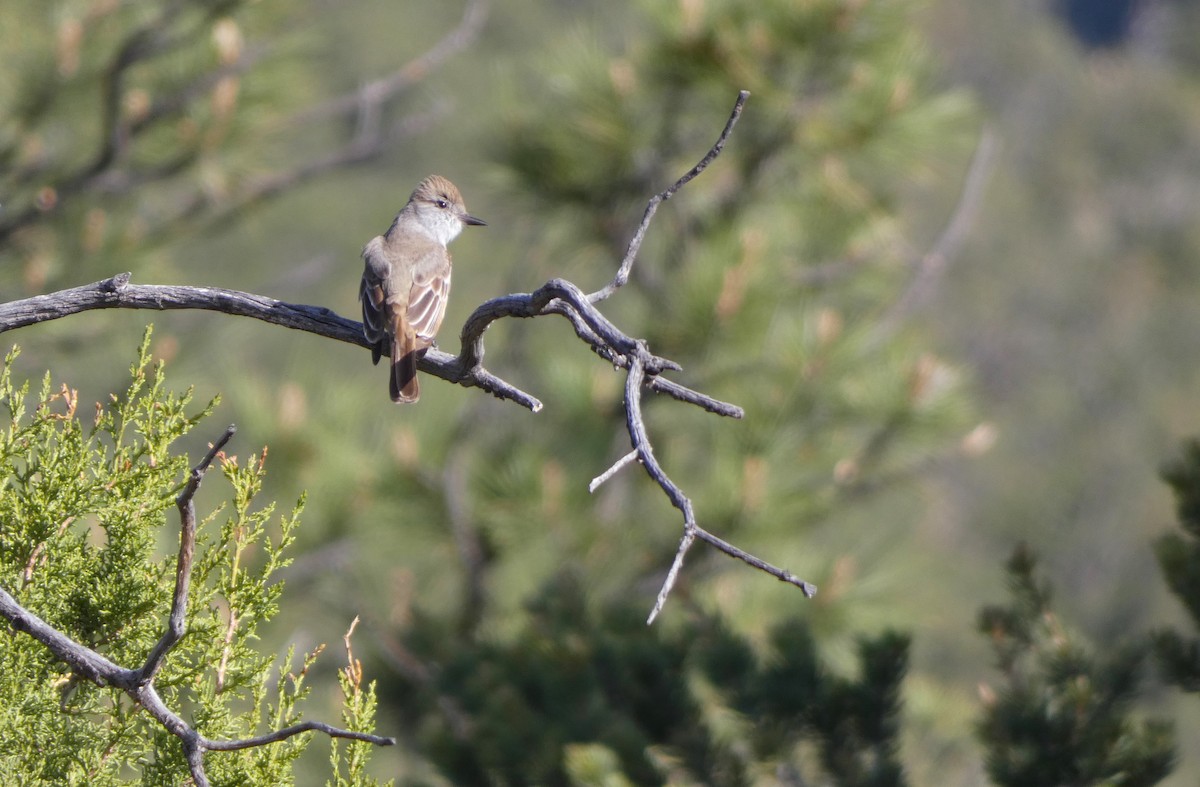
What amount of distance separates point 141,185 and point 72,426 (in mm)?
3709

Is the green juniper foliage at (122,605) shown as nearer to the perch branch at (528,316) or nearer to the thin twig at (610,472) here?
the perch branch at (528,316)

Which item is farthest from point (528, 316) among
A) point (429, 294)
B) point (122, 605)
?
point (429, 294)

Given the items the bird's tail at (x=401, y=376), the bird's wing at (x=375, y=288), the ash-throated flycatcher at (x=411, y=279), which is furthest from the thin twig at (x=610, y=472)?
the bird's tail at (x=401, y=376)

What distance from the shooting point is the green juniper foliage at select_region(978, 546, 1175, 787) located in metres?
2.96

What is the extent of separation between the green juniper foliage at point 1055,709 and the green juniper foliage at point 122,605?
170 cm

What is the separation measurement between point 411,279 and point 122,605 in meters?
2.39

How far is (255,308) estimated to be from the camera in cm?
245

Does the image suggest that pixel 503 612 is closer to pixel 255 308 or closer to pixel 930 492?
pixel 930 492

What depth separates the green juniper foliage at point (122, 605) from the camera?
6.53ft

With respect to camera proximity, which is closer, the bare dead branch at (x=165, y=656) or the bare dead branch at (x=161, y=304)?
the bare dead branch at (x=165, y=656)

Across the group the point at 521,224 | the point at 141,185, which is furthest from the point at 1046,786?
the point at 141,185

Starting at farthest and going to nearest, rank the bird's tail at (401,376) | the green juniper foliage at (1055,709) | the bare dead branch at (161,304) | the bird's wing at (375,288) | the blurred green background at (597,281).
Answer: the blurred green background at (597,281) → the bird's wing at (375,288) → the bird's tail at (401,376) → the green juniper foliage at (1055,709) → the bare dead branch at (161,304)

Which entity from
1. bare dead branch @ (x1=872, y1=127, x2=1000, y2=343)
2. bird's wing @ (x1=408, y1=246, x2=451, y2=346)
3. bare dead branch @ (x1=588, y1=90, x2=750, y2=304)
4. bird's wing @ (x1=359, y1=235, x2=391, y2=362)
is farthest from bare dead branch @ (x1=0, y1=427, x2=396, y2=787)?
bare dead branch @ (x1=872, y1=127, x2=1000, y2=343)

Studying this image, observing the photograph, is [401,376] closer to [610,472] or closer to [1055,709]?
[1055,709]
